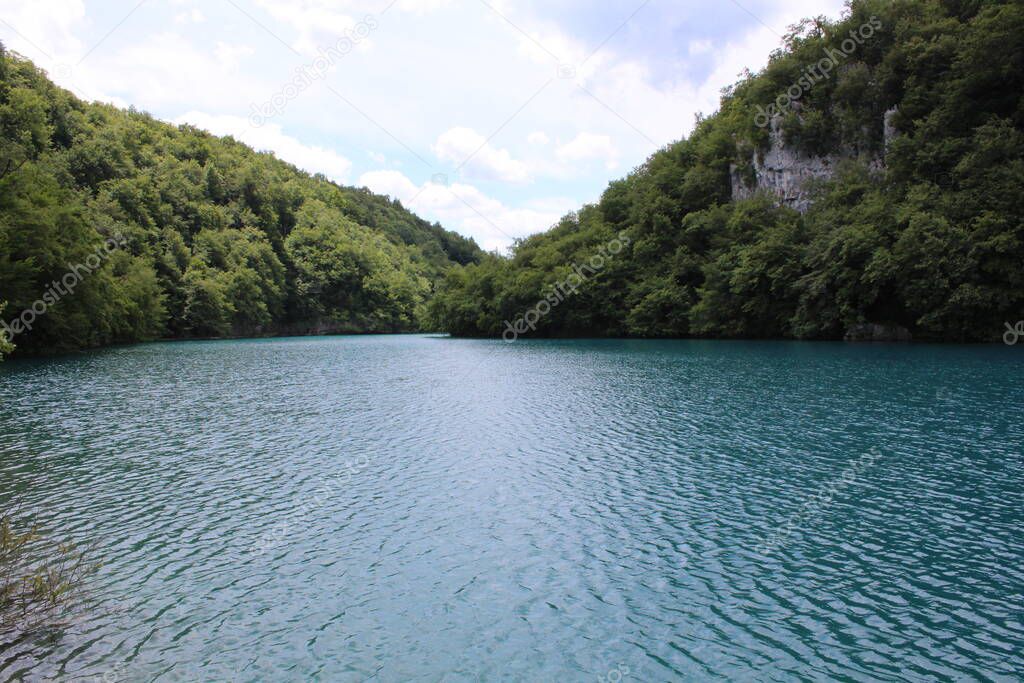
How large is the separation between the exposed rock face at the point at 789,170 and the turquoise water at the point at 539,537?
45.0 metres

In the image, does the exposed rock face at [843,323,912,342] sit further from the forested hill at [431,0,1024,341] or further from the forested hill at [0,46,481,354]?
the forested hill at [0,46,481,354]

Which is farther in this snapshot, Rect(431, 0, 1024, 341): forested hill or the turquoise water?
Rect(431, 0, 1024, 341): forested hill

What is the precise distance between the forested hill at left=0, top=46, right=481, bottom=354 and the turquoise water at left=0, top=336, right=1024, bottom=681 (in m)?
14.9

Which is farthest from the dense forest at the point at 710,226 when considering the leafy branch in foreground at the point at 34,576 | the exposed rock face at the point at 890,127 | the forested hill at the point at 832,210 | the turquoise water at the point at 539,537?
the leafy branch in foreground at the point at 34,576

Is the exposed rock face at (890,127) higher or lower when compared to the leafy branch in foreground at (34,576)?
higher

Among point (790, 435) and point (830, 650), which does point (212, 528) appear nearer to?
point (830, 650)

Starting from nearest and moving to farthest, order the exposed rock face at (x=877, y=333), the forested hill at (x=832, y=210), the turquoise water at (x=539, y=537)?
the turquoise water at (x=539, y=537) < the forested hill at (x=832, y=210) < the exposed rock face at (x=877, y=333)

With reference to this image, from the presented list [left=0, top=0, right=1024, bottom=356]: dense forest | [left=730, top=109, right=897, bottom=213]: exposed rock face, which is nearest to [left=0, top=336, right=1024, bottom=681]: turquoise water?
[left=0, top=0, right=1024, bottom=356]: dense forest

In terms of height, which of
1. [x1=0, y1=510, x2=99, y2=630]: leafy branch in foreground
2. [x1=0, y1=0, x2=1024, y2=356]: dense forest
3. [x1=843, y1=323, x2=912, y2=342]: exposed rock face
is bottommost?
[x1=0, y1=510, x2=99, y2=630]: leafy branch in foreground

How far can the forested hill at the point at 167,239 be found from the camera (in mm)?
47469

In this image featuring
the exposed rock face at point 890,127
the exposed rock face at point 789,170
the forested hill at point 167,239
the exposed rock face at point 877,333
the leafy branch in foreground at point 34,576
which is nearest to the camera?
the leafy branch in foreground at point 34,576

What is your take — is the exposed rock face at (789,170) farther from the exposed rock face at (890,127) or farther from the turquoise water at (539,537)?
the turquoise water at (539,537)

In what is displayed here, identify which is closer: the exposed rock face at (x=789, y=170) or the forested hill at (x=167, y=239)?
the forested hill at (x=167, y=239)

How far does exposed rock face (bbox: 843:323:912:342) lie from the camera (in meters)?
51.1
